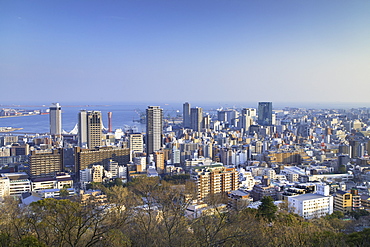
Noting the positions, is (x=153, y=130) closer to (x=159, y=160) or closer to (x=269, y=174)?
(x=159, y=160)

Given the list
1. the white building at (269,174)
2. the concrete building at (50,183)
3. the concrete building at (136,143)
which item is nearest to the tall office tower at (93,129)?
the concrete building at (136,143)

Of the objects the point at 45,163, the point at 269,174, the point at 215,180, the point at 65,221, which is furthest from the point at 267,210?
the point at 45,163

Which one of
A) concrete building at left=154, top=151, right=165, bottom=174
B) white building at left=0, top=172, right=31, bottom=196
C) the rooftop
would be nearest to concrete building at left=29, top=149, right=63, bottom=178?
white building at left=0, top=172, right=31, bottom=196

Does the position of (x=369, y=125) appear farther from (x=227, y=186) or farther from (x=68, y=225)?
(x=68, y=225)

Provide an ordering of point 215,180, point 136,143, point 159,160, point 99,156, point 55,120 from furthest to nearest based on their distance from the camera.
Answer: point 55,120 → point 136,143 → point 159,160 → point 99,156 → point 215,180

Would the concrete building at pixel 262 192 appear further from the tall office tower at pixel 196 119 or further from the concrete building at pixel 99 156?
the tall office tower at pixel 196 119

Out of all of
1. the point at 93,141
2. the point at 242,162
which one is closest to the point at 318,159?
the point at 242,162
